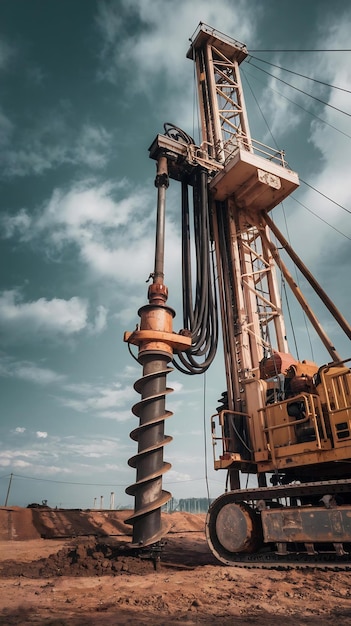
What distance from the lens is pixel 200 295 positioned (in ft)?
37.5

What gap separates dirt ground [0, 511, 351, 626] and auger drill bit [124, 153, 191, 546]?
724 millimetres

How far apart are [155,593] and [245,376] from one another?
7223 mm

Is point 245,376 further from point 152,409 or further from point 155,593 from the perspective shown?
point 155,593

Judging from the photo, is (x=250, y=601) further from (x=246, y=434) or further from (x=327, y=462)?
(x=246, y=434)

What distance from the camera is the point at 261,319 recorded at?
45.7 feet

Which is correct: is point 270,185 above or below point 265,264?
above

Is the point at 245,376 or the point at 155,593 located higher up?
the point at 245,376

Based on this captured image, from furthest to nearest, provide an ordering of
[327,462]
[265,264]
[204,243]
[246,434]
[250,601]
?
[265,264]
[204,243]
[246,434]
[327,462]
[250,601]

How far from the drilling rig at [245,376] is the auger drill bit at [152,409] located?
26 millimetres

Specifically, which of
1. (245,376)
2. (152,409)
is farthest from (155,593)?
(245,376)

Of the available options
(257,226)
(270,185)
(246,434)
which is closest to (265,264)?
(257,226)

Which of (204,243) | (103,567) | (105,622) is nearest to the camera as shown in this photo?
(105,622)

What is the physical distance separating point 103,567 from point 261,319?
30.2 feet

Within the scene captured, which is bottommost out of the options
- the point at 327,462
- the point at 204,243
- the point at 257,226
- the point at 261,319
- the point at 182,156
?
the point at 327,462
